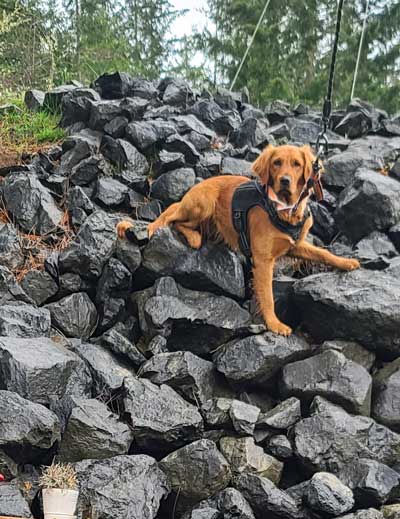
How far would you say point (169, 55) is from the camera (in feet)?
70.4

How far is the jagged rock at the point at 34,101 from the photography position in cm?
897

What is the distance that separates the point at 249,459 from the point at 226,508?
1.53 feet

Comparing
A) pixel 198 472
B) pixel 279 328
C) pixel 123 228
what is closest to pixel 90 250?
pixel 123 228

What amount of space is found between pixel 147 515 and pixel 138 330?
1.88 meters

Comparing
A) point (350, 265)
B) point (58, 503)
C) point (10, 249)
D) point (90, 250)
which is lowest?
point (58, 503)

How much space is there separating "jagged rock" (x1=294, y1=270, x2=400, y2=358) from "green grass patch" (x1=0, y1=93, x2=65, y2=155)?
4.14m

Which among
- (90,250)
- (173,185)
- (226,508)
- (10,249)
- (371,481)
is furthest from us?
(173,185)

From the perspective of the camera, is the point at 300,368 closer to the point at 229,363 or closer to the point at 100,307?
the point at 229,363

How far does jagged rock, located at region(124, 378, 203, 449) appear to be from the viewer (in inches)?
167

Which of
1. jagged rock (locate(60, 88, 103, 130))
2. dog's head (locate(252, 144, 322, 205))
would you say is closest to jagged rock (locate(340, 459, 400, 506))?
dog's head (locate(252, 144, 322, 205))

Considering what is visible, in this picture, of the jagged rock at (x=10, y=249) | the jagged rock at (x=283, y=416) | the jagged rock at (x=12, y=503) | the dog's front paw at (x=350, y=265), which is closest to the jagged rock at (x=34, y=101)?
the jagged rock at (x=10, y=249)

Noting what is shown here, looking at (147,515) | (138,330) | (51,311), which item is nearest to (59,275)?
(51,311)

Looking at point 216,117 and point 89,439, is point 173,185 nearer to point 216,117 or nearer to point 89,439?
point 216,117

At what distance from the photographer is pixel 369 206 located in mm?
6168
